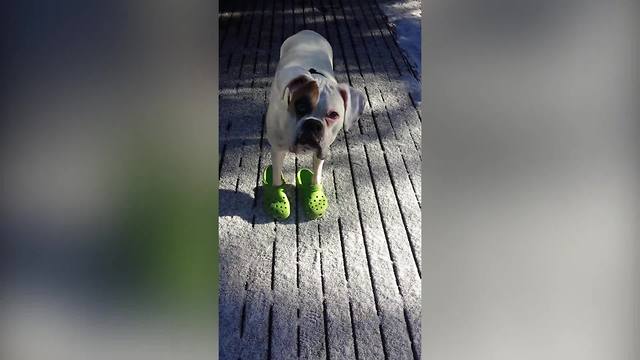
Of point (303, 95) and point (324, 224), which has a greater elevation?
point (303, 95)

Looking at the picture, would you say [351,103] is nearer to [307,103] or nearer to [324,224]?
[307,103]

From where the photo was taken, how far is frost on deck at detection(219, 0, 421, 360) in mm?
1616

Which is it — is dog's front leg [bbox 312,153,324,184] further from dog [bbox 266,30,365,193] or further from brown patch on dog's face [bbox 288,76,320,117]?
brown patch on dog's face [bbox 288,76,320,117]

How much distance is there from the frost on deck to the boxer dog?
0.02 m

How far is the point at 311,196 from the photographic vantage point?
1642 millimetres

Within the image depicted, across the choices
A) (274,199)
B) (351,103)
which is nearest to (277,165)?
(274,199)

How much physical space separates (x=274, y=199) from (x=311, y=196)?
0.24 feet

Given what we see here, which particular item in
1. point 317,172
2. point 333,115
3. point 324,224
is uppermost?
point 333,115

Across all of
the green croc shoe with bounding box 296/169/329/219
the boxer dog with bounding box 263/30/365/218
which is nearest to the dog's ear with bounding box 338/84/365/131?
the boxer dog with bounding box 263/30/365/218

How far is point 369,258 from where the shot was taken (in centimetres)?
162

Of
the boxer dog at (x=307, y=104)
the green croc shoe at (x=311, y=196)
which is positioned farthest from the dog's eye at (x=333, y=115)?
the green croc shoe at (x=311, y=196)
